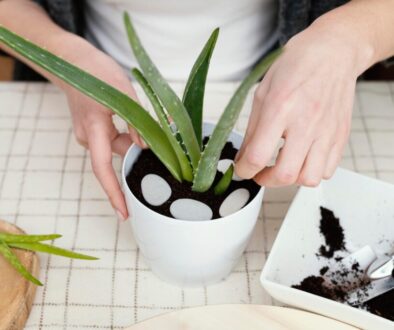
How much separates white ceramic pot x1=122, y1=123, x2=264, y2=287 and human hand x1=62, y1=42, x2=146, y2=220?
45 millimetres

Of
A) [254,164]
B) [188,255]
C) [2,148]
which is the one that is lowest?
[2,148]

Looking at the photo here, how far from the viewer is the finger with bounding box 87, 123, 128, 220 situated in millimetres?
703

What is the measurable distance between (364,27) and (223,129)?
0.28 metres

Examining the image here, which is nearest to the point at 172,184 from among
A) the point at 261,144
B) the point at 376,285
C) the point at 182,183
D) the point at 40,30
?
the point at 182,183

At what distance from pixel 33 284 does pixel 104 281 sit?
0.26 feet

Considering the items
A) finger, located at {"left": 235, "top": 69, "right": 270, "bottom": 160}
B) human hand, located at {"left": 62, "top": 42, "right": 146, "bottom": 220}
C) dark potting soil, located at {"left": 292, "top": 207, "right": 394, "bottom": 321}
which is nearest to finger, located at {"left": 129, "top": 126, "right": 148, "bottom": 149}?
human hand, located at {"left": 62, "top": 42, "right": 146, "bottom": 220}

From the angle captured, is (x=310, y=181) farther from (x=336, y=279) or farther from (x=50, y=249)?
(x=50, y=249)

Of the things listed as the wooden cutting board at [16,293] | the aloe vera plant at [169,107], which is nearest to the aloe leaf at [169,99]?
the aloe vera plant at [169,107]

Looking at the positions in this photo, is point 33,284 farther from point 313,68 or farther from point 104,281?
point 313,68

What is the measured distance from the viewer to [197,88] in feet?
2.08

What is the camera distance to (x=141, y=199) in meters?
0.64

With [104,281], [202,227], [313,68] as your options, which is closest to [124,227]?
[104,281]

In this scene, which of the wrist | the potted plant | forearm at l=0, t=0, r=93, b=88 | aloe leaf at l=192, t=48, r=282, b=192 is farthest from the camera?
forearm at l=0, t=0, r=93, b=88

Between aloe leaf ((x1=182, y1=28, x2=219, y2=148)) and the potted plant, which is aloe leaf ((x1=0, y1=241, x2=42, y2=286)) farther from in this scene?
aloe leaf ((x1=182, y1=28, x2=219, y2=148))
